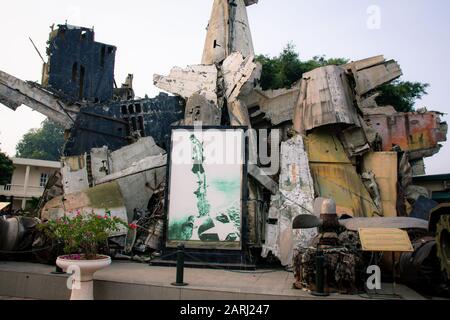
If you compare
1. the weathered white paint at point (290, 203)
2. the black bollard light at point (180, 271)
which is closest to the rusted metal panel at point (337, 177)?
the weathered white paint at point (290, 203)

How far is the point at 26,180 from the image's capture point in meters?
32.1

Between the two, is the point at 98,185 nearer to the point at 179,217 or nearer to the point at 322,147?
the point at 179,217

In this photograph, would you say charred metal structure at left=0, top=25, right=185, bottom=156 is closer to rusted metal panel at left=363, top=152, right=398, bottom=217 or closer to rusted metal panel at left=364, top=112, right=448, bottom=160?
rusted metal panel at left=363, top=152, right=398, bottom=217

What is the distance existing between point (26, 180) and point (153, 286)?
29.7m

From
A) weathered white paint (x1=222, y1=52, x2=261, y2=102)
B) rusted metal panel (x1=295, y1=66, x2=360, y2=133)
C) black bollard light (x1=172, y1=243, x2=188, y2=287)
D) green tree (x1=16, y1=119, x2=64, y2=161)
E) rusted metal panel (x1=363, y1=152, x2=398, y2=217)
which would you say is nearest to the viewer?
black bollard light (x1=172, y1=243, x2=188, y2=287)

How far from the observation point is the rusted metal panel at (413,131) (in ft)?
54.2

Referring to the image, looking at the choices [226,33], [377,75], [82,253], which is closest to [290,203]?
[82,253]

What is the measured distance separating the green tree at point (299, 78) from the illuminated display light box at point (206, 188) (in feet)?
49.8

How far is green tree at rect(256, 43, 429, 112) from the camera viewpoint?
82.1 feet

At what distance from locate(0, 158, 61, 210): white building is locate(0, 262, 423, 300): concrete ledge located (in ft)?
81.9

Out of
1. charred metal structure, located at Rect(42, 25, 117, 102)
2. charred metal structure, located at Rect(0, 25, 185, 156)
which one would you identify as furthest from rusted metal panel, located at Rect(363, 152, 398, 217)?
charred metal structure, located at Rect(42, 25, 117, 102)

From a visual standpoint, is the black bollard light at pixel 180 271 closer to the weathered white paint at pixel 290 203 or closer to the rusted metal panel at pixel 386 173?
the weathered white paint at pixel 290 203
